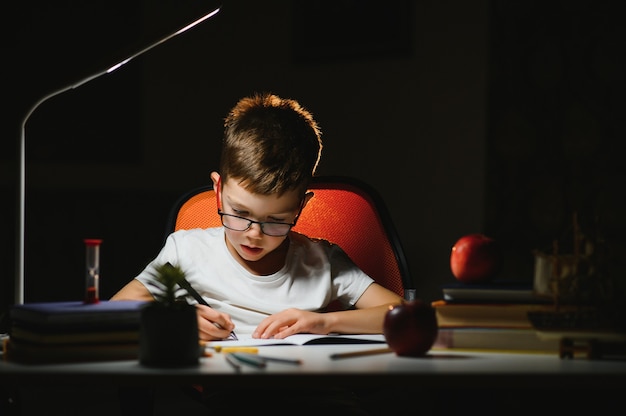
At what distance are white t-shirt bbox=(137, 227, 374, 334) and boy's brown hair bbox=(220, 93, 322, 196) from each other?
0.17m

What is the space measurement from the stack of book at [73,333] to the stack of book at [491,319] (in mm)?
472

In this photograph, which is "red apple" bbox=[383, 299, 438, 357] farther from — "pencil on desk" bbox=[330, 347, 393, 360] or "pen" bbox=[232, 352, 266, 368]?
"pen" bbox=[232, 352, 266, 368]

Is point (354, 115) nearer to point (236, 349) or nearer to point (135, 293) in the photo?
point (135, 293)

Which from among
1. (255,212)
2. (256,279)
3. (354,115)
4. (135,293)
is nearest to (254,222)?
(255,212)

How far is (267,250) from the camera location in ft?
5.52

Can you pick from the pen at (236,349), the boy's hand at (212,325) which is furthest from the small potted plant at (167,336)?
the boy's hand at (212,325)

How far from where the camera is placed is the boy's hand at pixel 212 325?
4.59 feet

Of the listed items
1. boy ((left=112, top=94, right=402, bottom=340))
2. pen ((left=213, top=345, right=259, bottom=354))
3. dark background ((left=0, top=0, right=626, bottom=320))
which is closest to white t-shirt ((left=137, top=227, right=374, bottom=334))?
boy ((left=112, top=94, right=402, bottom=340))

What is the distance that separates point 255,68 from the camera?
3.86 meters

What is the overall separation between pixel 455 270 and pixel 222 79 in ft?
8.95

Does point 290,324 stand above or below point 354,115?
below

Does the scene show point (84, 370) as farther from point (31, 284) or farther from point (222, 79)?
point (222, 79)

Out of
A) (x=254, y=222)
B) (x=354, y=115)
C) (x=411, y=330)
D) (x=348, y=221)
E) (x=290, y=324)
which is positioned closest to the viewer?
(x=411, y=330)

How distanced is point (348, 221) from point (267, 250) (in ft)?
1.32
